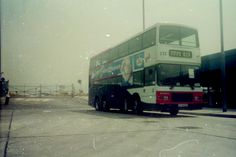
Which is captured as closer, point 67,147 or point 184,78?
point 67,147

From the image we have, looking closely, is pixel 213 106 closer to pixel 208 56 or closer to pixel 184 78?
pixel 208 56

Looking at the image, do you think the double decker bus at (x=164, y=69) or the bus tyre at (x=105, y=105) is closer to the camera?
the double decker bus at (x=164, y=69)

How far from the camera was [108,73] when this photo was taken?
1986cm

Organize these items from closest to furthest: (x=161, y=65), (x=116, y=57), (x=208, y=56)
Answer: (x=161, y=65)
(x=116, y=57)
(x=208, y=56)

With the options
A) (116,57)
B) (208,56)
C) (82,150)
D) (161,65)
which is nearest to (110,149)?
(82,150)

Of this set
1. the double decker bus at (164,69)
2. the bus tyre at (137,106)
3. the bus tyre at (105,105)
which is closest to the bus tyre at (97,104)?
the bus tyre at (105,105)

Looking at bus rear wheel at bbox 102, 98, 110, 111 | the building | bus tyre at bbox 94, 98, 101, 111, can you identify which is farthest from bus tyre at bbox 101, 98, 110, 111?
the building

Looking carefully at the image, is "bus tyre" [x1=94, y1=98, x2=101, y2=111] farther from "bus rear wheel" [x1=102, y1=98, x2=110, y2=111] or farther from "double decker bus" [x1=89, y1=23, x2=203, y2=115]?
"double decker bus" [x1=89, y1=23, x2=203, y2=115]

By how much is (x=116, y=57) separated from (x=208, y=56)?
8.46 m

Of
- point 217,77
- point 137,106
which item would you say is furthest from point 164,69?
point 217,77

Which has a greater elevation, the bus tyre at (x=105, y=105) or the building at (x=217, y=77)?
the building at (x=217, y=77)

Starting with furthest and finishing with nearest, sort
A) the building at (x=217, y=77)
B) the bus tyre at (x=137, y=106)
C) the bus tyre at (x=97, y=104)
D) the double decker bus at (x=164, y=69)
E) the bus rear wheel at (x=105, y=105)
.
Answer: the bus tyre at (x=97, y=104) → the building at (x=217, y=77) → the bus rear wheel at (x=105, y=105) → the bus tyre at (x=137, y=106) → the double decker bus at (x=164, y=69)

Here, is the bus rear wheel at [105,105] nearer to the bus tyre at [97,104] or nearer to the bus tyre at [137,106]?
the bus tyre at [97,104]

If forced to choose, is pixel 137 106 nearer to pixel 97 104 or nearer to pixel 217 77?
pixel 97 104
